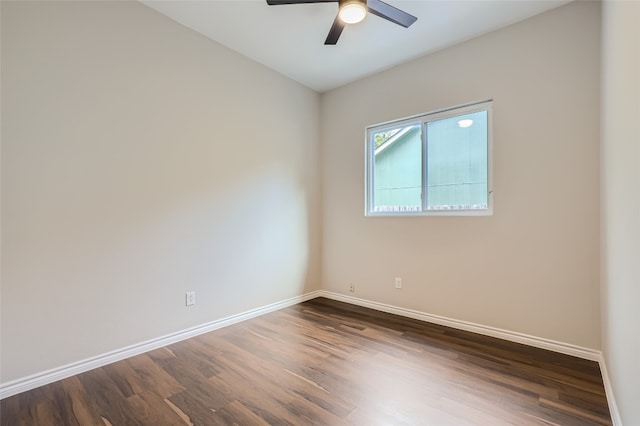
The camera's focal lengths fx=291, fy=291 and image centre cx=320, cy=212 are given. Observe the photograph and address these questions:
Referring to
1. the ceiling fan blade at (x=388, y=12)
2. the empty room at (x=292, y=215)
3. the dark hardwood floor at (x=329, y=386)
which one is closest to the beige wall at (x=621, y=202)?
the empty room at (x=292, y=215)

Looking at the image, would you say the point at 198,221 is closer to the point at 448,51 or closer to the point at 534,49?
the point at 448,51

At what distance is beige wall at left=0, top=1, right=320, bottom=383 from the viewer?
6.04 feet

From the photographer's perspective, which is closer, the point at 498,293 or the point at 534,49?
the point at 534,49

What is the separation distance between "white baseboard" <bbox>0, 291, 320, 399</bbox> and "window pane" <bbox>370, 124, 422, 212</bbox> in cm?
194

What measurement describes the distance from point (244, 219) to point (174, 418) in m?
1.87

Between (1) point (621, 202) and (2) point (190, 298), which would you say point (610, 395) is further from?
(2) point (190, 298)

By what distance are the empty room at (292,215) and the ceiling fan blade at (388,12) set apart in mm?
15

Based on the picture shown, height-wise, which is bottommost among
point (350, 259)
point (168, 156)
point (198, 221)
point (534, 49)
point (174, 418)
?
point (174, 418)

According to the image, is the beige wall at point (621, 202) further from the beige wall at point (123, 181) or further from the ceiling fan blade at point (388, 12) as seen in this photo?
the beige wall at point (123, 181)

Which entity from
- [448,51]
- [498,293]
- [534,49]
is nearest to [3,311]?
[498,293]

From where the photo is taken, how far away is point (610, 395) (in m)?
1.67

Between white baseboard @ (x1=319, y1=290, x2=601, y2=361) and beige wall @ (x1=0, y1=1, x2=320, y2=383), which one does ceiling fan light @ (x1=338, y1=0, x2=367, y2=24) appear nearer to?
beige wall @ (x1=0, y1=1, x2=320, y2=383)

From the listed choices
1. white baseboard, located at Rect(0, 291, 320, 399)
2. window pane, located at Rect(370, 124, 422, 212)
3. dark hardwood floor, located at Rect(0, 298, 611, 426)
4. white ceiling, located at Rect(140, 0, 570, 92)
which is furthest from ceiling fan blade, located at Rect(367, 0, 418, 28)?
white baseboard, located at Rect(0, 291, 320, 399)

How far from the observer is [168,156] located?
253 cm
